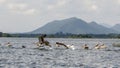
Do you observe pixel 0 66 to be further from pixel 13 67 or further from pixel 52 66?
pixel 52 66

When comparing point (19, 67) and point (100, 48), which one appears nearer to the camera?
point (19, 67)

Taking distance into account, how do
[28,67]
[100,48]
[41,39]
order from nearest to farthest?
1. [28,67]
2. [41,39]
3. [100,48]

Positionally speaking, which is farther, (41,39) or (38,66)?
(41,39)

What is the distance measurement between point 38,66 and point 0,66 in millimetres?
4071

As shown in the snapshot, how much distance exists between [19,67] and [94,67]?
26.3ft

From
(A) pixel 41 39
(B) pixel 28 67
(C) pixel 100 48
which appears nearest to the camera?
(B) pixel 28 67

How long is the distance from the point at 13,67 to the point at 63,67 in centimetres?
531

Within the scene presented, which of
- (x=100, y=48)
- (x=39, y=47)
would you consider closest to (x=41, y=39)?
(x=39, y=47)

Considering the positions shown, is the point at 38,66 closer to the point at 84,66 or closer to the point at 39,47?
the point at 84,66

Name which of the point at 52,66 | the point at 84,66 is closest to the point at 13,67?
the point at 52,66

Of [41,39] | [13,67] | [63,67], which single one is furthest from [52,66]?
[41,39]

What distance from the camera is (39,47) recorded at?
83.1 metres

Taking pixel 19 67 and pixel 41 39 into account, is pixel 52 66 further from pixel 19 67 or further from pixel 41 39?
pixel 41 39

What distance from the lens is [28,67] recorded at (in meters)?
45.3
